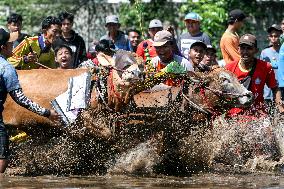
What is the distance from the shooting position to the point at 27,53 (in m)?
13.3

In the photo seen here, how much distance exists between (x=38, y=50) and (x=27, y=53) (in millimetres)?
216

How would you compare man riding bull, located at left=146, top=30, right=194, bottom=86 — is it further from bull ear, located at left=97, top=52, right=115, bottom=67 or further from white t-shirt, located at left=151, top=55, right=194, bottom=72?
bull ear, located at left=97, top=52, right=115, bottom=67

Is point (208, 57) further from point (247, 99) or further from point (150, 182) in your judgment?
point (150, 182)

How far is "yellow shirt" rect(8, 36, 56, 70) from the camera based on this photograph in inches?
→ 514

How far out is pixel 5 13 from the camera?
2212 cm

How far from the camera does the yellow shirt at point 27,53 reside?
1306cm

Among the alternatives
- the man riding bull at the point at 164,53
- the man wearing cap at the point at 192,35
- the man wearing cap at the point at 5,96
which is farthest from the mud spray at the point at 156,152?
the man wearing cap at the point at 192,35

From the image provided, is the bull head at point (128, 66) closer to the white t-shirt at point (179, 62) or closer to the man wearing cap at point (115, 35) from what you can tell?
the white t-shirt at point (179, 62)

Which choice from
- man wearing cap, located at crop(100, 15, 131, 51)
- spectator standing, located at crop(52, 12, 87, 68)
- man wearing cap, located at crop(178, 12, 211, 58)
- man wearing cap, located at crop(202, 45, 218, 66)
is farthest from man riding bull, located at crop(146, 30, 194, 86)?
man wearing cap, located at crop(100, 15, 131, 51)

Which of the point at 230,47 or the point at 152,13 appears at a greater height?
the point at 230,47

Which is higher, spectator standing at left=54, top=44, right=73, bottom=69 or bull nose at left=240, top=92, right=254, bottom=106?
spectator standing at left=54, top=44, right=73, bottom=69

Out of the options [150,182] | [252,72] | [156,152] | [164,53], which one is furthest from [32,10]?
[150,182]

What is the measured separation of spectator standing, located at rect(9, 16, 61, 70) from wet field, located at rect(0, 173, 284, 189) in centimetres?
225

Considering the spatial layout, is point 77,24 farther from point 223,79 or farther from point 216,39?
point 223,79
